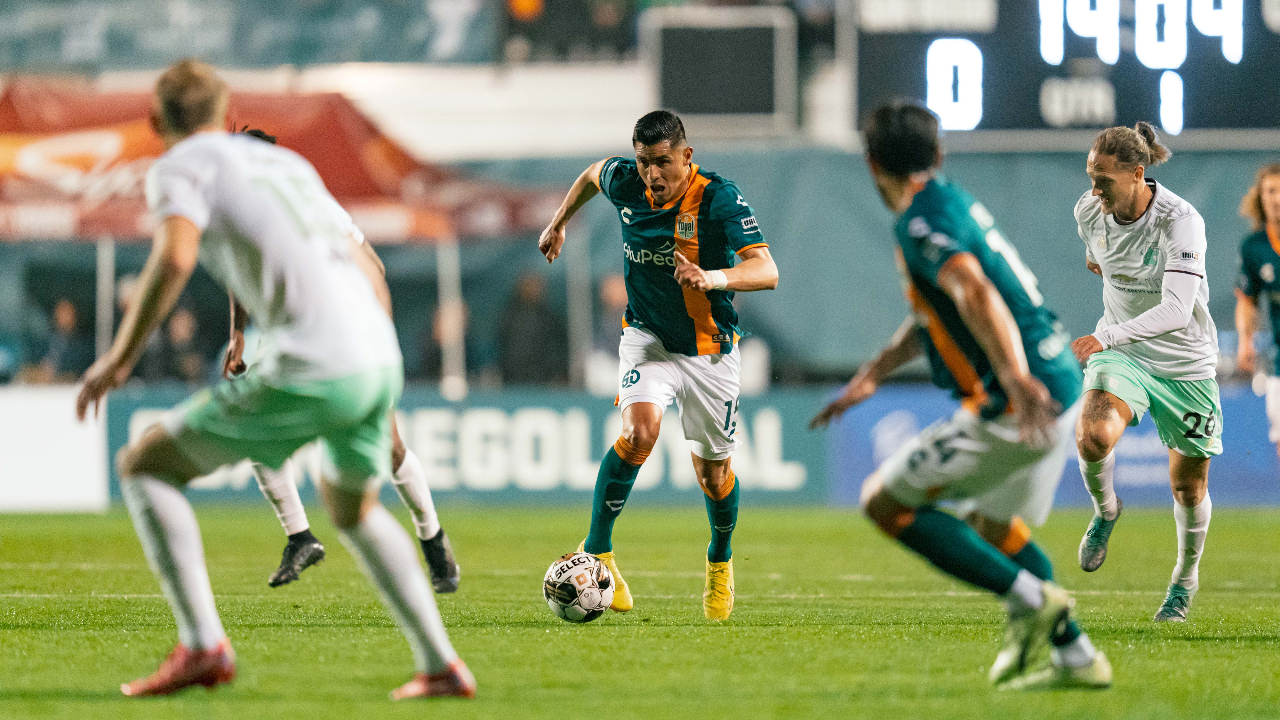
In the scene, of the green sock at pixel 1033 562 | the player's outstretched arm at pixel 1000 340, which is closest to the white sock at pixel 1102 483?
→ the green sock at pixel 1033 562

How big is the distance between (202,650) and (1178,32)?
11.9 meters

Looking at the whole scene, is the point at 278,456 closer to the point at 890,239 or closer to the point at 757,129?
the point at 757,129

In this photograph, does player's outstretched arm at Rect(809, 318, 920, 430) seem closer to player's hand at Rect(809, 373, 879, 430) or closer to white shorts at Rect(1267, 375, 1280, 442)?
player's hand at Rect(809, 373, 879, 430)

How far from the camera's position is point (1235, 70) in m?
14.2

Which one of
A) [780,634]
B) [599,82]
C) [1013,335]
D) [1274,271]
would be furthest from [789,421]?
[1013,335]

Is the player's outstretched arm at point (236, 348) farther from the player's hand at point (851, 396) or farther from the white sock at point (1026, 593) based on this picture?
the white sock at point (1026, 593)

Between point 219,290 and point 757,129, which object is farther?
point 219,290

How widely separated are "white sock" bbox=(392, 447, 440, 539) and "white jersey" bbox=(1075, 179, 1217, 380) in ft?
11.0

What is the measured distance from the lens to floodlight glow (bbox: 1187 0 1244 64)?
14008 millimetres

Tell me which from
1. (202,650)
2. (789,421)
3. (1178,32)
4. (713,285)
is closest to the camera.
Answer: (202,650)

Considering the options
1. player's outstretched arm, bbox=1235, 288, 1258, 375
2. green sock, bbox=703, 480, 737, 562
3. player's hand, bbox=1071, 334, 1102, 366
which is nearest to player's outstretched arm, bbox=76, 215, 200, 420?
green sock, bbox=703, 480, 737, 562

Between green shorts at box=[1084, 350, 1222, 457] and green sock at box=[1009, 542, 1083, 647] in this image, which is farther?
green shorts at box=[1084, 350, 1222, 457]

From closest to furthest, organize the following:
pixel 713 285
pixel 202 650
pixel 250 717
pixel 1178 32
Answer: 1. pixel 250 717
2. pixel 202 650
3. pixel 713 285
4. pixel 1178 32

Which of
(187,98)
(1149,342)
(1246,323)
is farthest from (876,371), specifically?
(1246,323)
